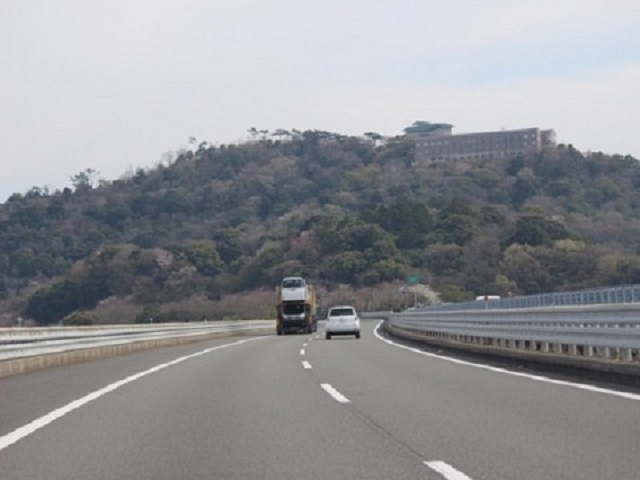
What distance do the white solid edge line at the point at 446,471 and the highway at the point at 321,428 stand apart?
17 millimetres

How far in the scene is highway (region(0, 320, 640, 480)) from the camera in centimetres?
980

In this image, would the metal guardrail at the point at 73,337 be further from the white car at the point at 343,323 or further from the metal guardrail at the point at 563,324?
the metal guardrail at the point at 563,324

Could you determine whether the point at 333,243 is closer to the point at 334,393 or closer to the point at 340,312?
the point at 340,312

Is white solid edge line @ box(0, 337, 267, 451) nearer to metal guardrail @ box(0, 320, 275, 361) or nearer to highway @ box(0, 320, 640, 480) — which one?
highway @ box(0, 320, 640, 480)

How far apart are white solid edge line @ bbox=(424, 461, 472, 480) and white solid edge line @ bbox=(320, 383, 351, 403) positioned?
6.22m

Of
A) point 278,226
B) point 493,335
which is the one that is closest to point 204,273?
point 278,226

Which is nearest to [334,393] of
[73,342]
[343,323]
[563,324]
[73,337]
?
[563,324]

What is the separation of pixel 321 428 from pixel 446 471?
3494mm

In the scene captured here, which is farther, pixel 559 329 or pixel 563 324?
pixel 559 329

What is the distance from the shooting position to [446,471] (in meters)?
9.44

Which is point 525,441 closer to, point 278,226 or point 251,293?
point 251,293

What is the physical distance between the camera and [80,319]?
8400 centimetres

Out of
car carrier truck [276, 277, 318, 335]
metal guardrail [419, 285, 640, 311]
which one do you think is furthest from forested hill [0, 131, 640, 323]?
metal guardrail [419, 285, 640, 311]

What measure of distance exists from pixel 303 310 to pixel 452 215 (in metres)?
64.7
